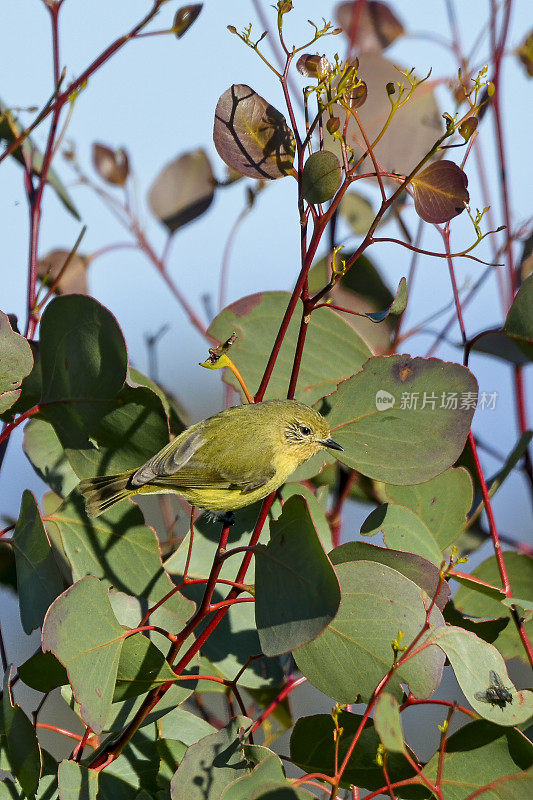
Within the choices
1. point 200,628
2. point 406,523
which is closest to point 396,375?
point 406,523

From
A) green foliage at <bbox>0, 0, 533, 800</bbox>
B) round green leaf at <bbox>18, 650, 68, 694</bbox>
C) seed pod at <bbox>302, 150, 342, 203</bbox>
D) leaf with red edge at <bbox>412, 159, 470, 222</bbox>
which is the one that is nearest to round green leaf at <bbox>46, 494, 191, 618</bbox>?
green foliage at <bbox>0, 0, 533, 800</bbox>

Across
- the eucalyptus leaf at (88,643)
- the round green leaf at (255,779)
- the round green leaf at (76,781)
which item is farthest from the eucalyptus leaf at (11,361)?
the round green leaf at (255,779)

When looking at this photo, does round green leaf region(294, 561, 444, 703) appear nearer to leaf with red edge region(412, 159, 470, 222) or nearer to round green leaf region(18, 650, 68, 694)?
round green leaf region(18, 650, 68, 694)

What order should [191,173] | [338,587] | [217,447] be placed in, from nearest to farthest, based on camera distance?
[338,587], [217,447], [191,173]

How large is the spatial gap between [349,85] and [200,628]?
961mm

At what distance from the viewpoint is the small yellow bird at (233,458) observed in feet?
6.04

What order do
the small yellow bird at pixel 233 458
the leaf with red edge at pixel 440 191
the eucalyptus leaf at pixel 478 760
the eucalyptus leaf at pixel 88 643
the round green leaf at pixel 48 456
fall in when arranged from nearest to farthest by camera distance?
the eucalyptus leaf at pixel 88 643, the eucalyptus leaf at pixel 478 760, the leaf with red edge at pixel 440 191, the round green leaf at pixel 48 456, the small yellow bird at pixel 233 458

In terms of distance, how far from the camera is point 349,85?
122 cm

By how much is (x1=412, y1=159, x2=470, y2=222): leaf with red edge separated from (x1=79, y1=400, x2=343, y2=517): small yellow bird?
62 cm

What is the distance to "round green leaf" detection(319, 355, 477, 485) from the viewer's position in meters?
1.31

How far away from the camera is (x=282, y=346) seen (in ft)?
5.07

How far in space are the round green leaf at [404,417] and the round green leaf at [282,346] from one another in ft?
0.43

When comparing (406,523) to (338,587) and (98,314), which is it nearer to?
(338,587)

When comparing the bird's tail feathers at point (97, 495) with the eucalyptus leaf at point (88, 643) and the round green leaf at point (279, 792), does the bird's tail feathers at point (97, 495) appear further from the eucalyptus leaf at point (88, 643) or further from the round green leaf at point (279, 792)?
the round green leaf at point (279, 792)
